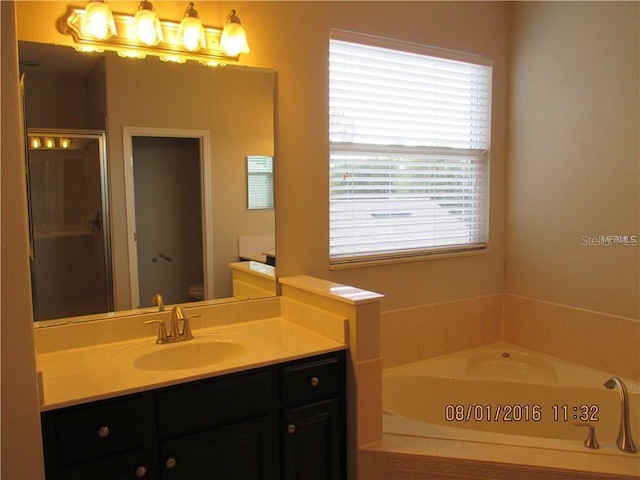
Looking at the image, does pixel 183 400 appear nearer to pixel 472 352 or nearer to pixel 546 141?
pixel 472 352

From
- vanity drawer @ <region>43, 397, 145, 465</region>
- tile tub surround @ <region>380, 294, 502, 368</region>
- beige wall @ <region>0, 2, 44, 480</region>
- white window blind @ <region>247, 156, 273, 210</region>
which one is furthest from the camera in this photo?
tile tub surround @ <region>380, 294, 502, 368</region>

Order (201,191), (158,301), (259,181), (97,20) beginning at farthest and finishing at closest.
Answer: (259,181) < (201,191) < (158,301) < (97,20)

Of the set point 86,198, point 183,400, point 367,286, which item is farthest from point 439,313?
point 86,198

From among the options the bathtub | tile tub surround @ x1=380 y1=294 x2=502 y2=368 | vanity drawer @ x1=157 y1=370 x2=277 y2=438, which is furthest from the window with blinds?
vanity drawer @ x1=157 y1=370 x2=277 y2=438

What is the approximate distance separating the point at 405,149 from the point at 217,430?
6.01ft

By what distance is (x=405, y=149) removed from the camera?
9.48 ft

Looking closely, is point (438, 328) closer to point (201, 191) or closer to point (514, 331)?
point (514, 331)

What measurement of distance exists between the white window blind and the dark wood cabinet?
80 cm

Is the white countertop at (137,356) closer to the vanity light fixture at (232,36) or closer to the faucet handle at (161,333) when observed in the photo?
the faucet handle at (161,333)

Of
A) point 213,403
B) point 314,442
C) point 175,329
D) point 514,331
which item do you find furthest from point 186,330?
point 514,331

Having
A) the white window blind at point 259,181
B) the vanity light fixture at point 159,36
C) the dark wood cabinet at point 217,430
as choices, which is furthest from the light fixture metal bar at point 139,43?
the dark wood cabinet at point 217,430

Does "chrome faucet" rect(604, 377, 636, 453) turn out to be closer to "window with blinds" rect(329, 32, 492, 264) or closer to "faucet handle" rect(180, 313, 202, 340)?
"window with blinds" rect(329, 32, 492, 264)

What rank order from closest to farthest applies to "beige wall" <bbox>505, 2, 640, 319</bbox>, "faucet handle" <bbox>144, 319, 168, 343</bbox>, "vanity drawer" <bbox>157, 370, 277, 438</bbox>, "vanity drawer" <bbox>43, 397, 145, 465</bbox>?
1. "vanity drawer" <bbox>43, 397, 145, 465</bbox>
2. "vanity drawer" <bbox>157, 370, 277, 438</bbox>
3. "faucet handle" <bbox>144, 319, 168, 343</bbox>
4. "beige wall" <bbox>505, 2, 640, 319</bbox>

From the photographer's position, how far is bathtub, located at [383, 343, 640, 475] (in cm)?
264
